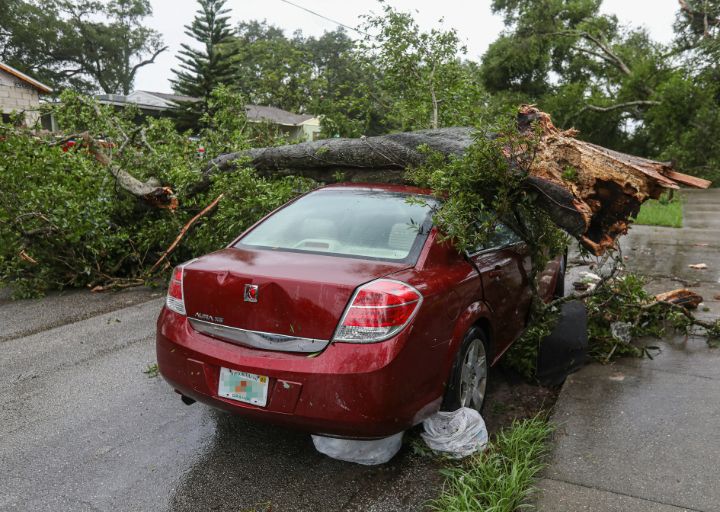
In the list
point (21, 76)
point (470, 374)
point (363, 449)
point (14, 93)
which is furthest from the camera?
point (14, 93)

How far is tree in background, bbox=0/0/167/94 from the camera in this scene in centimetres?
4909

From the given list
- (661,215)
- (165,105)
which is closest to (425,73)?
(661,215)

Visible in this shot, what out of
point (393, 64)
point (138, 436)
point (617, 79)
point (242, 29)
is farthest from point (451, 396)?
point (242, 29)

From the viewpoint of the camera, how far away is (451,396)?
2984 millimetres

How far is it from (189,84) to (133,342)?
30.2 metres

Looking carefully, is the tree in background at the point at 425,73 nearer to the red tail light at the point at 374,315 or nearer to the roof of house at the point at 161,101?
the red tail light at the point at 374,315

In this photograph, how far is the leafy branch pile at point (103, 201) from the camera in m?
6.19

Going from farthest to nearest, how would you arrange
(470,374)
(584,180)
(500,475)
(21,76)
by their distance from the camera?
1. (21,76)
2. (584,180)
3. (470,374)
4. (500,475)

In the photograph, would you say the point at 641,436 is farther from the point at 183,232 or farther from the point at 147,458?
the point at 183,232

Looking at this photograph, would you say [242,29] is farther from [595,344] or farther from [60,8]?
[595,344]

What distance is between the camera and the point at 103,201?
654 centimetres

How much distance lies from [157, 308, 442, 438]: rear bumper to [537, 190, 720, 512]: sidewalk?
2.57 ft

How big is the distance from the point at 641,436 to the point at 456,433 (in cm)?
105

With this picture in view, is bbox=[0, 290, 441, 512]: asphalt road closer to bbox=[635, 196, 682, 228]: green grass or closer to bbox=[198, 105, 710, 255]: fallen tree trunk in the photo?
bbox=[198, 105, 710, 255]: fallen tree trunk
